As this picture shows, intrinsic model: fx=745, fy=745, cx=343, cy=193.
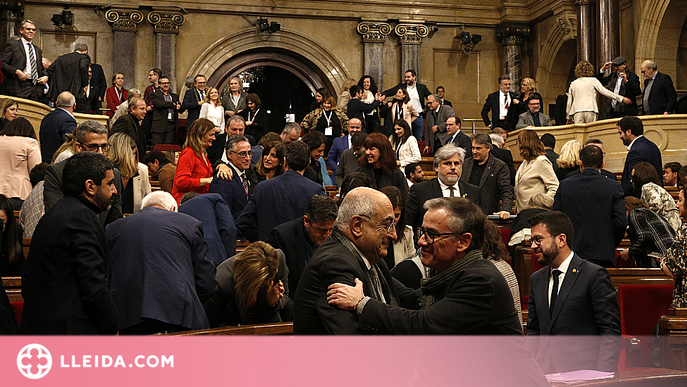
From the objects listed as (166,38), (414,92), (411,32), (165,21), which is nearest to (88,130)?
(414,92)

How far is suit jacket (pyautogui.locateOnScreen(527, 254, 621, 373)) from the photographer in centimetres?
355

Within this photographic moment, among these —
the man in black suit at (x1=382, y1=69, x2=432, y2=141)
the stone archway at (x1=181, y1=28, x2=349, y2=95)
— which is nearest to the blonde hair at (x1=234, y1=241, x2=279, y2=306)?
the man in black suit at (x1=382, y1=69, x2=432, y2=141)

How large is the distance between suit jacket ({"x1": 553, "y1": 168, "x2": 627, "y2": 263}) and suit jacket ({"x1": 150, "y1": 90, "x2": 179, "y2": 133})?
896cm

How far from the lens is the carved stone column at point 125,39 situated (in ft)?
53.3

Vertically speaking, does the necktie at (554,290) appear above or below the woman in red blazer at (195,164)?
below

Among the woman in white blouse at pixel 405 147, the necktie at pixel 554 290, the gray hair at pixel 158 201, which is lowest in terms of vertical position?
the necktie at pixel 554 290

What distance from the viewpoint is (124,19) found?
1634 centimetres

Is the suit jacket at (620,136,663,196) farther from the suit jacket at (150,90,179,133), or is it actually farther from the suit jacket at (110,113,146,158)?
the suit jacket at (150,90,179,133)

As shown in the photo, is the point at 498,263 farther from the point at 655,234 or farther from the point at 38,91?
the point at 38,91

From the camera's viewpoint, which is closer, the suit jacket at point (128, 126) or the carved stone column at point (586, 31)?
→ the suit jacket at point (128, 126)

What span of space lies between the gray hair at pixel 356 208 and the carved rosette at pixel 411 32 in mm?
15279

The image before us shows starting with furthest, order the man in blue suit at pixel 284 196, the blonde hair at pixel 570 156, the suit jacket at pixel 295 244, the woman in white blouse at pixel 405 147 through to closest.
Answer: the woman in white blouse at pixel 405 147 → the blonde hair at pixel 570 156 → the man in blue suit at pixel 284 196 → the suit jacket at pixel 295 244

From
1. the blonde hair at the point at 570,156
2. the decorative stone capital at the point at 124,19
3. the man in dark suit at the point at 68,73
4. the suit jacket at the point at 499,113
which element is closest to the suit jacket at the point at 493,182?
the blonde hair at the point at 570,156

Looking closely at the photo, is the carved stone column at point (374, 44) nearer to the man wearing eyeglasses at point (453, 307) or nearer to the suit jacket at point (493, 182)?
the suit jacket at point (493, 182)
